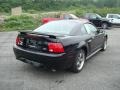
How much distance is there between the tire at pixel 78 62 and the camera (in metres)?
6.32

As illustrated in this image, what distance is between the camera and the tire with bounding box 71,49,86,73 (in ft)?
20.7

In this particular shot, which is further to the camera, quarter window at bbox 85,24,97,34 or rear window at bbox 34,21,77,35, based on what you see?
quarter window at bbox 85,24,97,34

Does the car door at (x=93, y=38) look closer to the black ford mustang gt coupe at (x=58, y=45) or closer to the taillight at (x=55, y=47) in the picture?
the black ford mustang gt coupe at (x=58, y=45)

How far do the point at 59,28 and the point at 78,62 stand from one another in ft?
3.97

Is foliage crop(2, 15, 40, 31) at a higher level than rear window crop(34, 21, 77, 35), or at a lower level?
lower

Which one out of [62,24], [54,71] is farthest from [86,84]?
[62,24]

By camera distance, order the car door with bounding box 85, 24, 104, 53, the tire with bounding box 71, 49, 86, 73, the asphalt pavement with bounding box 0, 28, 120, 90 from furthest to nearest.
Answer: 1. the car door with bounding box 85, 24, 104, 53
2. the tire with bounding box 71, 49, 86, 73
3. the asphalt pavement with bounding box 0, 28, 120, 90

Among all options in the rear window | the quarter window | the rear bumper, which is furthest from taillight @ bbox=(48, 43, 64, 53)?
the quarter window

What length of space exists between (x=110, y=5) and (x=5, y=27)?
34283mm

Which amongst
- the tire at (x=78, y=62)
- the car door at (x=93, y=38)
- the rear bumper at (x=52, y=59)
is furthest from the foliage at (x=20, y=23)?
the rear bumper at (x=52, y=59)

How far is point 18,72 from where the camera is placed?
6.42 meters

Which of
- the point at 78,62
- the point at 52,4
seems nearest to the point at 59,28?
the point at 78,62

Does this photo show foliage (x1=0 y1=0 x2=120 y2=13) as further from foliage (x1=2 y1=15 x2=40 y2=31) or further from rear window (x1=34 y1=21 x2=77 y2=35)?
rear window (x1=34 y1=21 x2=77 y2=35)

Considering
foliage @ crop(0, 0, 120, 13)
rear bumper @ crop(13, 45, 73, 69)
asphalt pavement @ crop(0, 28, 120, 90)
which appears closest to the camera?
asphalt pavement @ crop(0, 28, 120, 90)
